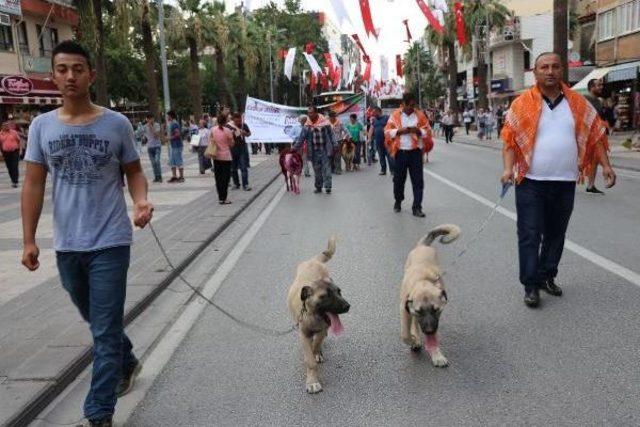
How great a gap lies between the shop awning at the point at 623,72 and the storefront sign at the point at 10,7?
87.0 feet

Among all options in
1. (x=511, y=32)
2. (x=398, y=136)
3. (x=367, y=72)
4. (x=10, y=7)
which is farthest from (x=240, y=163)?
(x=511, y=32)

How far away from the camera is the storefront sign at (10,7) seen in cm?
2711

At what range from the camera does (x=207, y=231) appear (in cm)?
938

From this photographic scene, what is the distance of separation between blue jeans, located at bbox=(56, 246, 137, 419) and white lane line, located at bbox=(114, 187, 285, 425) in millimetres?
280

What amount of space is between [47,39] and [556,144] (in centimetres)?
3631

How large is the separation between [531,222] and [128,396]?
129 inches

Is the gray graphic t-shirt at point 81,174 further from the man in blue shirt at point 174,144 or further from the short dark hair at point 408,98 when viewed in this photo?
the man in blue shirt at point 174,144

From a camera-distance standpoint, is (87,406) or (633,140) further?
(633,140)

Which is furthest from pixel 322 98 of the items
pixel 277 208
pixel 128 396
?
pixel 128 396

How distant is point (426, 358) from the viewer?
4320 millimetres

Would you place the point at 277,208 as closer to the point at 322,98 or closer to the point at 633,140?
the point at 633,140

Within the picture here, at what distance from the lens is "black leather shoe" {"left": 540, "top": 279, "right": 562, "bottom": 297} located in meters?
5.57

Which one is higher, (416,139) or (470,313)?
(416,139)

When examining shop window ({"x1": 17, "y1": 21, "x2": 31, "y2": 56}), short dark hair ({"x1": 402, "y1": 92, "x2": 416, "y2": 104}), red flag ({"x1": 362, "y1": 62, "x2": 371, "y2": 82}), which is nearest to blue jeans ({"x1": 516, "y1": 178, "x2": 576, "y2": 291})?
short dark hair ({"x1": 402, "y1": 92, "x2": 416, "y2": 104})
